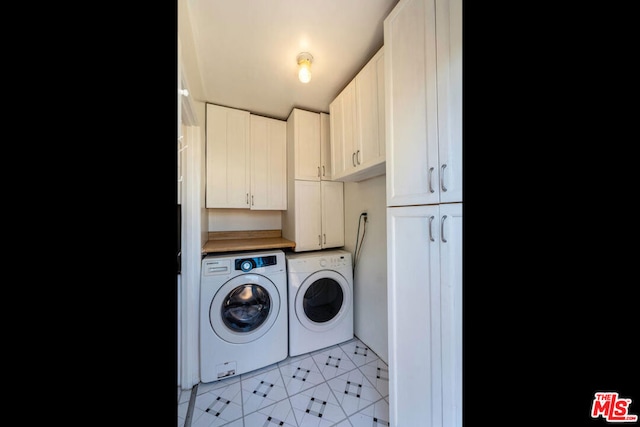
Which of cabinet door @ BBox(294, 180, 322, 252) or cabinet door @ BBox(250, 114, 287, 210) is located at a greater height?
cabinet door @ BBox(250, 114, 287, 210)

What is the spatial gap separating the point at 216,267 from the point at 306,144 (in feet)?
4.08

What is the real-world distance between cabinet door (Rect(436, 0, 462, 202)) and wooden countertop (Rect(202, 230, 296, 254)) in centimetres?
134

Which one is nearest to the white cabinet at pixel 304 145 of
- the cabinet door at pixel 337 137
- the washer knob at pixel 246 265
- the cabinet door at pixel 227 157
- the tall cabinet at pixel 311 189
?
the tall cabinet at pixel 311 189

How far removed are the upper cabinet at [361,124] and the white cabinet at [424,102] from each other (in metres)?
0.23

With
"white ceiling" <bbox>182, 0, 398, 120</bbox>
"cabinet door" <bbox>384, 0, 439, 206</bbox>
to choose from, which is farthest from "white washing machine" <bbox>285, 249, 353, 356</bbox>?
"white ceiling" <bbox>182, 0, 398, 120</bbox>

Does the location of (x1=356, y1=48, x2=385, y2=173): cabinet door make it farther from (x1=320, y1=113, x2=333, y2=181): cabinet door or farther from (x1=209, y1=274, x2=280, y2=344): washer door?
(x1=209, y1=274, x2=280, y2=344): washer door

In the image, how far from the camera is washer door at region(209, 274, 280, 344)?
58.3 inches

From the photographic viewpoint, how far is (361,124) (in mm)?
1386

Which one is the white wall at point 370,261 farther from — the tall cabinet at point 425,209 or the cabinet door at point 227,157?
the cabinet door at point 227,157

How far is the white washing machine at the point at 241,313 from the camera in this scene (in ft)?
4.79

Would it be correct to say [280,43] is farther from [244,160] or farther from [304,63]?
[244,160]
